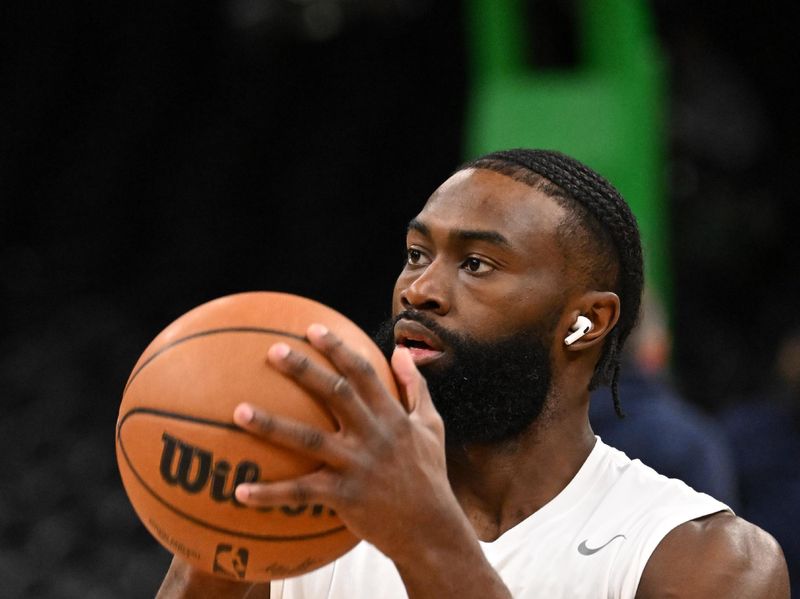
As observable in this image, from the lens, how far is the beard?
2.61m

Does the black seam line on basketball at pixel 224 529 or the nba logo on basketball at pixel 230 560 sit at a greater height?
the black seam line on basketball at pixel 224 529

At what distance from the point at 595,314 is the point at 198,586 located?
37.6 inches

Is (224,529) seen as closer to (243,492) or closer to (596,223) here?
(243,492)

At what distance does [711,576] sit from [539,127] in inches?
151

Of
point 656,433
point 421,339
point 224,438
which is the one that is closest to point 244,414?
point 224,438

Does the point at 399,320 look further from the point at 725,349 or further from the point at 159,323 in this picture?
the point at 725,349

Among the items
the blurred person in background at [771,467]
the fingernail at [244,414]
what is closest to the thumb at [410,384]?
the fingernail at [244,414]

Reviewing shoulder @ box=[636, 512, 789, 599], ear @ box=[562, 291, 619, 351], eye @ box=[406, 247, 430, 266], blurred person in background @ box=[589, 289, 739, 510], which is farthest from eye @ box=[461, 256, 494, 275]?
blurred person in background @ box=[589, 289, 739, 510]

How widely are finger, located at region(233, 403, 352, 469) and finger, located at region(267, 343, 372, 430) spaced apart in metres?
0.04

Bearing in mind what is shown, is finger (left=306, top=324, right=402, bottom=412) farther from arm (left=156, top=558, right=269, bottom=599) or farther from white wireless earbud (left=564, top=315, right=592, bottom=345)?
white wireless earbud (left=564, top=315, right=592, bottom=345)

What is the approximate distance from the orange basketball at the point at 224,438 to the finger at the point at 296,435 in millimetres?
28

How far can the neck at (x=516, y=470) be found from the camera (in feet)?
9.02

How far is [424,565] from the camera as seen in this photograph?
207 cm

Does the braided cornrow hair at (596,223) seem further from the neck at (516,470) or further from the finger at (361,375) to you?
the finger at (361,375)
